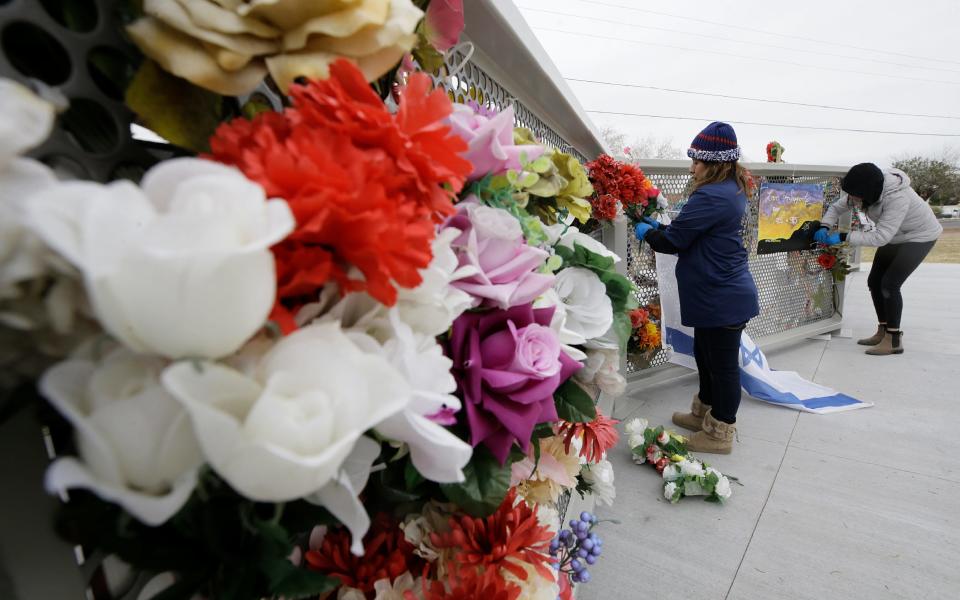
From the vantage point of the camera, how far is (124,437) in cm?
23

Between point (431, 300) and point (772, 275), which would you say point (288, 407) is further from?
point (772, 275)

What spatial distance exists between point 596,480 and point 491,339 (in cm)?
85

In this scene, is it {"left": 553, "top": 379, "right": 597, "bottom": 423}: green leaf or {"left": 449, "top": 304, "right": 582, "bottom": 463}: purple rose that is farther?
{"left": 553, "top": 379, "right": 597, "bottom": 423}: green leaf

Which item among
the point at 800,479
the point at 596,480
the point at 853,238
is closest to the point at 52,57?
the point at 596,480

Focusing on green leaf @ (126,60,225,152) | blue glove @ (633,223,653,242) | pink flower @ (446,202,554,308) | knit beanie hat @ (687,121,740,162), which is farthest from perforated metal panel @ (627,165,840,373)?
green leaf @ (126,60,225,152)

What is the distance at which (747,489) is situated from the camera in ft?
7.26

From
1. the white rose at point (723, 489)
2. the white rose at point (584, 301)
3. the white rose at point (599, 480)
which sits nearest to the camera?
the white rose at point (584, 301)

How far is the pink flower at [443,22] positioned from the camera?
1.90 ft

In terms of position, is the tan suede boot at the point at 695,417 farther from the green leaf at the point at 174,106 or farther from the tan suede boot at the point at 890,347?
the green leaf at the point at 174,106

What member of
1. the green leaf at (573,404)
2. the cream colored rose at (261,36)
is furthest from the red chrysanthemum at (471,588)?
the cream colored rose at (261,36)

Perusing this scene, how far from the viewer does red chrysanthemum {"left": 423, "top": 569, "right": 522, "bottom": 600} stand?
0.53m

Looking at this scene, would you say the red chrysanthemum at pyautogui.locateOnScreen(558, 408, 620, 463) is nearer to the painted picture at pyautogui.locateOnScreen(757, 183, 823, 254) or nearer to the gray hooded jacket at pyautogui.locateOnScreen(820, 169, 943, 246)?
the painted picture at pyautogui.locateOnScreen(757, 183, 823, 254)

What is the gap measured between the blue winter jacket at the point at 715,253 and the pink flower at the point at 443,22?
80.0 inches

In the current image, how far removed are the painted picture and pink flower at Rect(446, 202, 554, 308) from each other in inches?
161
